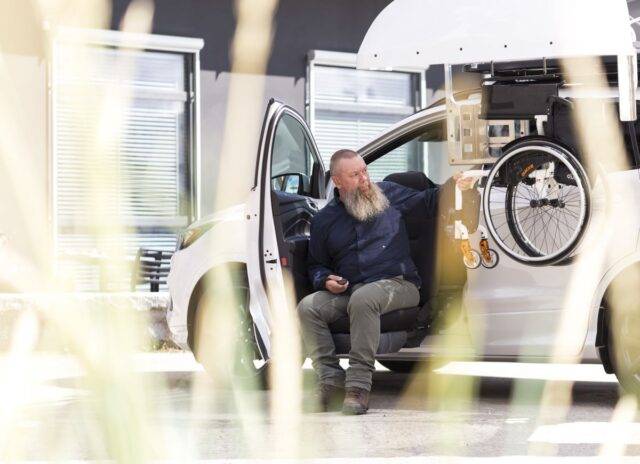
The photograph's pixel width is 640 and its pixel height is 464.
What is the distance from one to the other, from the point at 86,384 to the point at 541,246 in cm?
360

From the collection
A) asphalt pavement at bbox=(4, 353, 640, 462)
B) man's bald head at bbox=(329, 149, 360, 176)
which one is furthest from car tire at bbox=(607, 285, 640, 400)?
man's bald head at bbox=(329, 149, 360, 176)

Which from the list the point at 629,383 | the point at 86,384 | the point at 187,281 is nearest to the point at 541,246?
the point at 629,383

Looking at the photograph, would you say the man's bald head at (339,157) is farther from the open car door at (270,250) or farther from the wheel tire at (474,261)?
the wheel tire at (474,261)

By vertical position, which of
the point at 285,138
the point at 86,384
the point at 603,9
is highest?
the point at 603,9

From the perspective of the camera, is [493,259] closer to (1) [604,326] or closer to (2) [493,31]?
(1) [604,326]

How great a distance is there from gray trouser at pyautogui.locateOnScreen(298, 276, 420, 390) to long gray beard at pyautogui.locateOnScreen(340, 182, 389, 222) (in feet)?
1.36

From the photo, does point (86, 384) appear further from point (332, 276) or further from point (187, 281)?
point (332, 276)

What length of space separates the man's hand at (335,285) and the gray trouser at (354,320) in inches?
2.4

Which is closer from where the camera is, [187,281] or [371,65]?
[371,65]

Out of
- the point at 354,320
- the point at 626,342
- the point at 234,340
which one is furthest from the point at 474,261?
the point at 234,340

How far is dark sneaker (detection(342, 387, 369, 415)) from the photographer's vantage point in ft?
25.2

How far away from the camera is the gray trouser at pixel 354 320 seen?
7.78 meters

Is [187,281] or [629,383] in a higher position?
[187,281]

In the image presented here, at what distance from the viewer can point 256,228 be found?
326 inches
